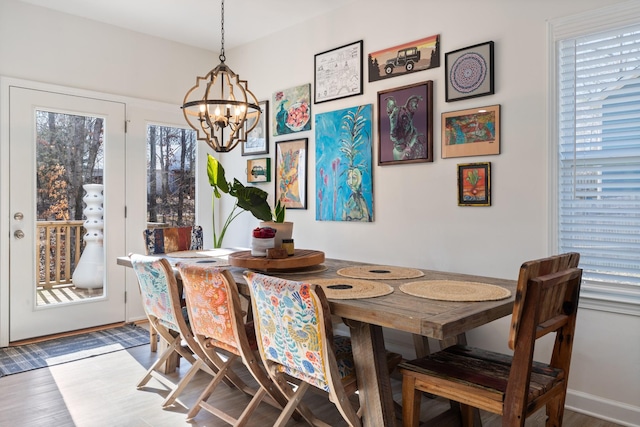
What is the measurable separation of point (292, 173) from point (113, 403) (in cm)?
238

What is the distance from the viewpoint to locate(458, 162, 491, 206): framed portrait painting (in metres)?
2.88

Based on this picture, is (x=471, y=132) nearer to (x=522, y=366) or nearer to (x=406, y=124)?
(x=406, y=124)

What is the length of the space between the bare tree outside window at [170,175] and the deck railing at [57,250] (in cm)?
70

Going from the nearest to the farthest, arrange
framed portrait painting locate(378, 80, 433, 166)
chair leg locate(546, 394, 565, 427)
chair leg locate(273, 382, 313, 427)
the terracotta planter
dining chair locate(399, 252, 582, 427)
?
1. dining chair locate(399, 252, 582, 427)
2. chair leg locate(546, 394, 565, 427)
3. chair leg locate(273, 382, 313, 427)
4. the terracotta planter
5. framed portrait painting locate(378, 80, 433, 166)

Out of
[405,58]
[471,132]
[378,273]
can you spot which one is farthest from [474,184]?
[405,58]

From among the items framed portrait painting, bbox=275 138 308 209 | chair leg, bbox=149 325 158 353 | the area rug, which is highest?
framed portrait painting, bbox=275 138 308 209

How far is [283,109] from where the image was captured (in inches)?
170

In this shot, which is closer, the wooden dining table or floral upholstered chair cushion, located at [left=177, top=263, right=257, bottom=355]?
the wooden dining table

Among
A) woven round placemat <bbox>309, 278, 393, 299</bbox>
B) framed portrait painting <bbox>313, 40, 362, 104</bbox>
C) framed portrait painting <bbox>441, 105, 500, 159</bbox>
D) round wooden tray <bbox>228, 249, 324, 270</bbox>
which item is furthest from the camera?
framed portrait painting <bbox>313, 40, 362, 104</bbox>

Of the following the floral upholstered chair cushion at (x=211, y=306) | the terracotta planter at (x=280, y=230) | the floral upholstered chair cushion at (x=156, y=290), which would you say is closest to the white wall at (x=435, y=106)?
the terracotta planter at (x=280, y=230)

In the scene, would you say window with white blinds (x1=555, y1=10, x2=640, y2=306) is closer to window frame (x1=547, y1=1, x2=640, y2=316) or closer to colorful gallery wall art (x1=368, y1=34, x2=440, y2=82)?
window frame (x1=547, y1=1, x2=640, y2=316)

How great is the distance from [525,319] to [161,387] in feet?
7.53

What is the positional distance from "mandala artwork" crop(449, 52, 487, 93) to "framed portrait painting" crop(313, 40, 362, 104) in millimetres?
848

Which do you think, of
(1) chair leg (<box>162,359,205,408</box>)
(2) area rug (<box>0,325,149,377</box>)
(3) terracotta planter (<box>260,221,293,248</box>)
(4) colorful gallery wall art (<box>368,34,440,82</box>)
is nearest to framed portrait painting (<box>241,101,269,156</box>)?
(4) colorful gallery wall art (<box>368,34,440,82</box>)
